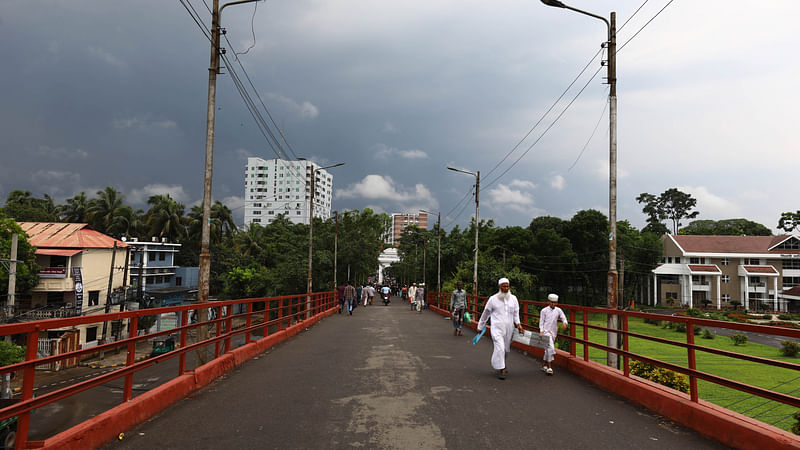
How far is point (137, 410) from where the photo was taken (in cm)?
521

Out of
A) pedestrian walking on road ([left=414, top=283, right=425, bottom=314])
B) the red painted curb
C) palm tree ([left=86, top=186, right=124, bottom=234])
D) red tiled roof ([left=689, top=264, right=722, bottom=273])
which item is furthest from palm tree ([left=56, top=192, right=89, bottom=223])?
red tiled roof ([left=689, top=264, right=722, bottom=273])

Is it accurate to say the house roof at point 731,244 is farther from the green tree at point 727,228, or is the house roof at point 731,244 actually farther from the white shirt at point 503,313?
the white shirt at point 503,313

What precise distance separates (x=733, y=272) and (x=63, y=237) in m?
75.5

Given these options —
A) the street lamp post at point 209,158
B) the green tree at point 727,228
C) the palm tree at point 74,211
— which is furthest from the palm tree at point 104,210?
the green tree at point 727,228

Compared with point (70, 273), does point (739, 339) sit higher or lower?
lower

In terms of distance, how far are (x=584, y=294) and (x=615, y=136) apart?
63.5 metres

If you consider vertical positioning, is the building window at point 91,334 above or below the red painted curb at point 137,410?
below

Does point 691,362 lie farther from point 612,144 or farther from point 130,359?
point 612,144

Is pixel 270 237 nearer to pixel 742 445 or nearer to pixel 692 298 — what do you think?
pixel 692 298

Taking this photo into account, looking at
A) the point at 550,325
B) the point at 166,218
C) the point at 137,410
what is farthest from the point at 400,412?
the point at 166,218

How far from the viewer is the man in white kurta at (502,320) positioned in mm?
8242

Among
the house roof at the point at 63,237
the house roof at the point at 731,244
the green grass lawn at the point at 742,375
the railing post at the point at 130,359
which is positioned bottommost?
the green grass lawn at the point at 742,375

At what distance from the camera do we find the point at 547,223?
7362 centimetres

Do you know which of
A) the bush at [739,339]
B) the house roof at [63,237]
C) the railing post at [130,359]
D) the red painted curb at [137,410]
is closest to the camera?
the red painted curb at [137,410]
